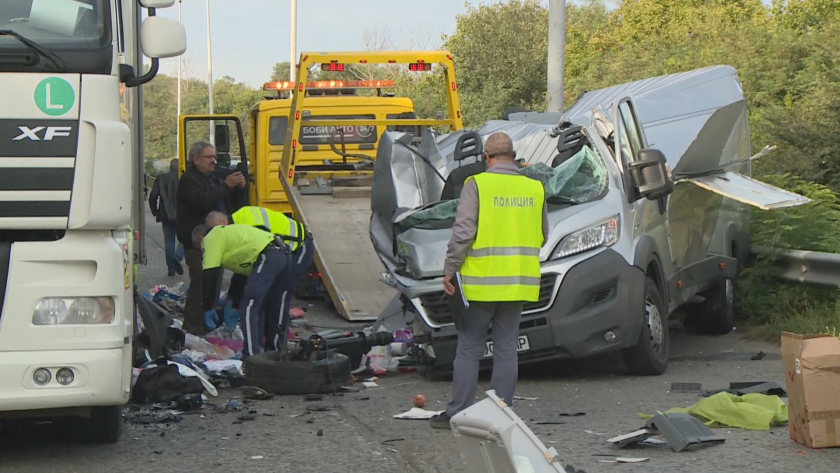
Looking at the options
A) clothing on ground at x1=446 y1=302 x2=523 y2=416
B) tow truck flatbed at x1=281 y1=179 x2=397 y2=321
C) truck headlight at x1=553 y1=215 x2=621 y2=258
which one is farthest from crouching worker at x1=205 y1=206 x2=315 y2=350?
tow truck flatbed at x1=281 y1=179 x2=397 y2=321

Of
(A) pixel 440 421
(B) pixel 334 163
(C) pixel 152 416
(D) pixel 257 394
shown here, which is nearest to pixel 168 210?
(B) pixel 334 163

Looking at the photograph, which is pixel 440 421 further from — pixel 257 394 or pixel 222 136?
pixel 222 136

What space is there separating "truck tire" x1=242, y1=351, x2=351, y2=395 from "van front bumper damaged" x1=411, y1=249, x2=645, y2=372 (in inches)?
39.0

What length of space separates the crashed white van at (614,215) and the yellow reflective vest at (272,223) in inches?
29.8

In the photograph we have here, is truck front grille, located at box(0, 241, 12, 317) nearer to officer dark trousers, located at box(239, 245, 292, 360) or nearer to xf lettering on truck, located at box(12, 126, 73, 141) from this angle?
xf lettering on truck, located at box(12, 126, 73, 141)

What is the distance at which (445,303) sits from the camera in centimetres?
830

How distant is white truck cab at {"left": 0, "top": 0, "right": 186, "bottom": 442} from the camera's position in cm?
553

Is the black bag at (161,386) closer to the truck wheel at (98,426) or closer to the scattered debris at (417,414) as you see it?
the truck wheel at (98,426)

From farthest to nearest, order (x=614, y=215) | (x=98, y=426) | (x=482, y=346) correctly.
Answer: (x=614, y=215) → (x=482, y=346) → (x=98, y=426)

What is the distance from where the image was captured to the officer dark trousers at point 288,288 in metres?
9.14

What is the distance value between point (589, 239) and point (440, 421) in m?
2.15

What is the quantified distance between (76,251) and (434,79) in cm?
3124

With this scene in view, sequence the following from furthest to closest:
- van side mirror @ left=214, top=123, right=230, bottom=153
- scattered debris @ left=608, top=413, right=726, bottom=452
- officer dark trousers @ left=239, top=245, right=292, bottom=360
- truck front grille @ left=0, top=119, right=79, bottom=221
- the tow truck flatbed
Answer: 1. van side mirror @ left=214, top=123, right=230, bottom=153
2. the tow truck flatbed
3. officer dark trousers @ left=239, top=245, right=292, bottom=360
4. scattered debris @ left=608, top=413, right=726, bottom=452
5. truck front grille @ left=0, top=119, right=79, bottom=221

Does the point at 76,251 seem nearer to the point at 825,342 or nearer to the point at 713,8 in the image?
the point at 825,342
